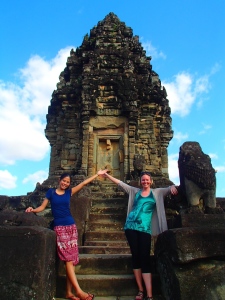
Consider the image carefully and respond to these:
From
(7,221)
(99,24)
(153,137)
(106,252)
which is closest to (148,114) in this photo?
(153,137)

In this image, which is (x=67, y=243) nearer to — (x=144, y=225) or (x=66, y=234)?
(x=66, y=234)

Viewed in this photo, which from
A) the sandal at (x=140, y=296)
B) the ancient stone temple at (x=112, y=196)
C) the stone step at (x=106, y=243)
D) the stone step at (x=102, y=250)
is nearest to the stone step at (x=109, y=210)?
the ancient stone temple at (x=112, y=196)

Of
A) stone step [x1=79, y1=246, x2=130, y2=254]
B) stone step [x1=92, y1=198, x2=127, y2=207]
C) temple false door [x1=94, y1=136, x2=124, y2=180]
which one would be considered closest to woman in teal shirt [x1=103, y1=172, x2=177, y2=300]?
stone step [x1=79, y1=246, x2=130, y2=254]

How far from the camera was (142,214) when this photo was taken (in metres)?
3.71

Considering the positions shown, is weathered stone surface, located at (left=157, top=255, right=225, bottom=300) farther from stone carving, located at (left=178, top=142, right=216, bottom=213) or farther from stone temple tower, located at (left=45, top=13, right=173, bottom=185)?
stone temple tower, located at (left=45, top=13, right=173, bottom=185)

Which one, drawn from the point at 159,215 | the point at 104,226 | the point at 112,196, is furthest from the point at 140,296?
the point at 112,196

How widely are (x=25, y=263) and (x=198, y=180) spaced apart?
9.35 ft

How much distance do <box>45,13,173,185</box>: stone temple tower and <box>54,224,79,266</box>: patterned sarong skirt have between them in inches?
260

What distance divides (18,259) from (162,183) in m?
7.56

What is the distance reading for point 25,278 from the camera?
3.01 m

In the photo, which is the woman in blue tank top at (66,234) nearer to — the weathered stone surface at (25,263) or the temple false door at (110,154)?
the weathered stone surface at (25,263)

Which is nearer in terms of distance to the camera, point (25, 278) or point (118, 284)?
point (25, 278)

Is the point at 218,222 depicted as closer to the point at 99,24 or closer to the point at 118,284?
the point at 118,284

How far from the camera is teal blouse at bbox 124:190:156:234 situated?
3.64 meters
